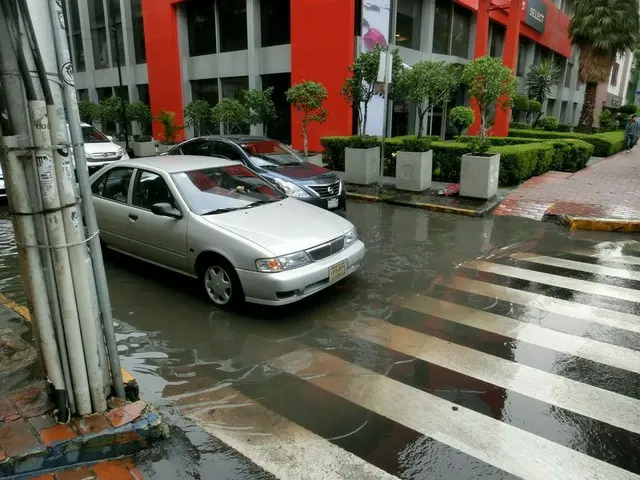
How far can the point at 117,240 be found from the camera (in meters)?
6.87

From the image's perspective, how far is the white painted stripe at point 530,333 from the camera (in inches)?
184

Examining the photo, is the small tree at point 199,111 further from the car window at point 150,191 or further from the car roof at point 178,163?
the car window at point 150,191

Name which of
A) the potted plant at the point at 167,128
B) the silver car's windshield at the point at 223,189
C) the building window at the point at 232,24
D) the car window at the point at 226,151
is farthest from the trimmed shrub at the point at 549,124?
the silver car's windshield at the point at 223,189

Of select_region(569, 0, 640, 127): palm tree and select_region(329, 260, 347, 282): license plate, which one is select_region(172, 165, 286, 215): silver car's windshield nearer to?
select_region(329, 260, 347, 282): license plate

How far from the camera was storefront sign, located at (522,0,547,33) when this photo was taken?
28.0 meters

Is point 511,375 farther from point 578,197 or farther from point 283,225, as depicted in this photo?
Result: point 578,197

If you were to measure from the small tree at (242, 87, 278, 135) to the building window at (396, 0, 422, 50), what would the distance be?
6131mm

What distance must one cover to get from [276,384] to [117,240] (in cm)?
380

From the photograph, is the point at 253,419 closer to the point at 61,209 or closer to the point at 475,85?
the point at 61,209

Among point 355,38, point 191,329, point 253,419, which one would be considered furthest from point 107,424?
point 355,38

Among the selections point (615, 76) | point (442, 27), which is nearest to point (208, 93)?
point (442, 27)

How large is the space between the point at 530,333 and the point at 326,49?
49.1ft

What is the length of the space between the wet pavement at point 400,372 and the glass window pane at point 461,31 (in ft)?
64.3

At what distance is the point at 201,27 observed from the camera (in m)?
23.4
